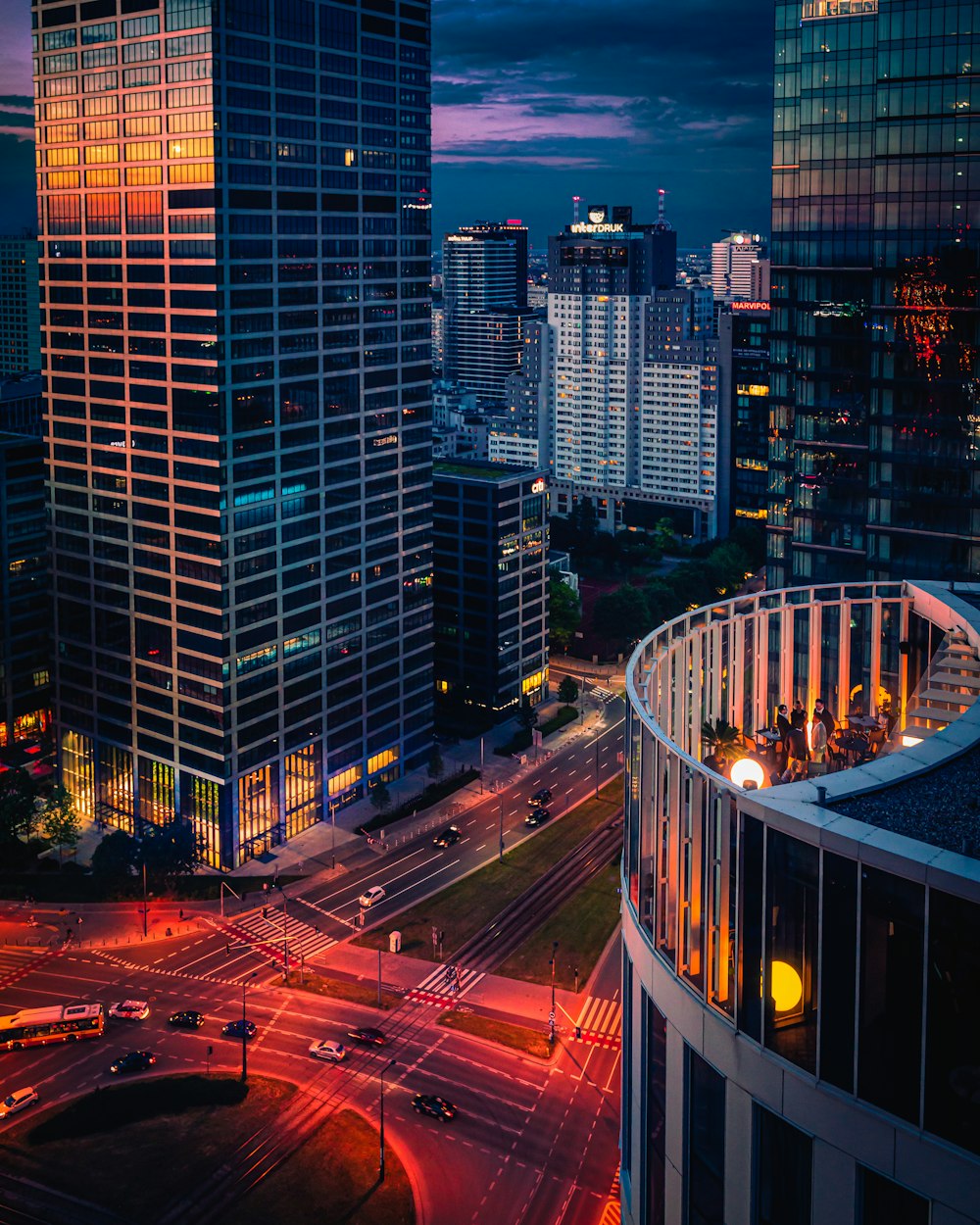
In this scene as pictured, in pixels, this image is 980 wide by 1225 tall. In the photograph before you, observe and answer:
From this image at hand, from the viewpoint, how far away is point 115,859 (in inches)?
4914

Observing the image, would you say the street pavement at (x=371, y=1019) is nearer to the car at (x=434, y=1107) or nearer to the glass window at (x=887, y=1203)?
the car at (x=434, y=1107)

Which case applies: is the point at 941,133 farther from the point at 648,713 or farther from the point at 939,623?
the point at 648,713

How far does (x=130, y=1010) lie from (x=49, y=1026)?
20.8 ft

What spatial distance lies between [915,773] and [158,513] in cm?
10019

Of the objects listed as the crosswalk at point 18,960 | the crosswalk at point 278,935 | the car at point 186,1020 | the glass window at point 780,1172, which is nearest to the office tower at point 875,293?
the crosswalk at point 278,935

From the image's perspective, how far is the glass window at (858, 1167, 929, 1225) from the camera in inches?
1428

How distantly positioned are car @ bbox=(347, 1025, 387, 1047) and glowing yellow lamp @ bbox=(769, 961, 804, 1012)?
65879mm

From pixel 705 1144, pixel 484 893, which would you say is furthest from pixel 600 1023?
pixel 705 1144

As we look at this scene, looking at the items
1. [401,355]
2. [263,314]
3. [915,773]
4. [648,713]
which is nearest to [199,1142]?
[648,713]

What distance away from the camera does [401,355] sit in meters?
147

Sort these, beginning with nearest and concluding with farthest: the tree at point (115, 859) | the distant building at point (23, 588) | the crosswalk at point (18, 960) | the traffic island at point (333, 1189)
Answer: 1. the traffic island at point (333, 1189)
2. the crosswalk at point (18, 960)
3. the tree at point (115, 859)
4. the distant building at point (23, 588)

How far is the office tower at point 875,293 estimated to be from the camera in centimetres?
10588

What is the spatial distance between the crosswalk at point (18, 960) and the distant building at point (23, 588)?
42.8 meters

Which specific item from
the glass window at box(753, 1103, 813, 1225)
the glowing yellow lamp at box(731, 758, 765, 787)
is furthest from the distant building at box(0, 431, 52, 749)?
the glass window at box(753, 1103, 813, 1225)
